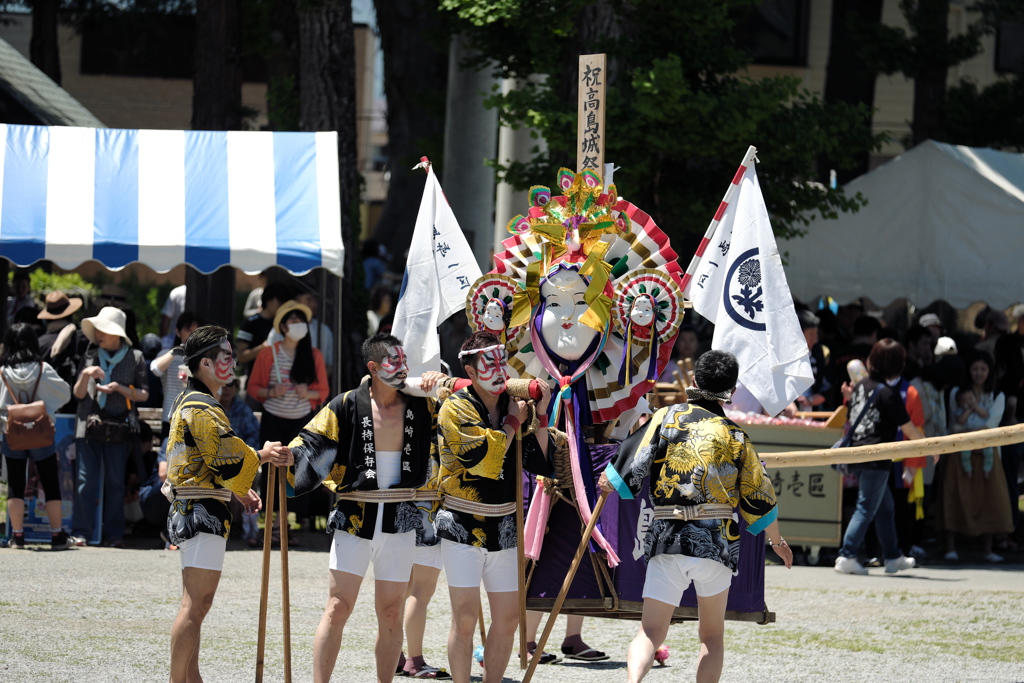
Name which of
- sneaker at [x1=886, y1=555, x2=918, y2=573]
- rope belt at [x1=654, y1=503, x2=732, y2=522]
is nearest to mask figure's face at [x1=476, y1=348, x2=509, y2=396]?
rope belt at [x1=654, y1=503, x2=732, y2=522]

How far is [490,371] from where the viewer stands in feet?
18.0

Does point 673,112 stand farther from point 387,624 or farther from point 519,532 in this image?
point 387,624

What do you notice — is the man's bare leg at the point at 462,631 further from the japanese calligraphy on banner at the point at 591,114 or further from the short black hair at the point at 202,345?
the japanese calligraphy on banner at the point at 591,114

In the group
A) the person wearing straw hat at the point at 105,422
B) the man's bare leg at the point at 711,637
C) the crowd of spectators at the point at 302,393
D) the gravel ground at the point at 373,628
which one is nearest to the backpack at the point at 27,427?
the crowd of spectators at the point at 302,393

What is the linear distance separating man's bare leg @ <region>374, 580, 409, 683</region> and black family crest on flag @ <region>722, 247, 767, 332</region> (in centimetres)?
292

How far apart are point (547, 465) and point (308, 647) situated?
6.21ft

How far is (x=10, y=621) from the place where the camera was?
700 cm

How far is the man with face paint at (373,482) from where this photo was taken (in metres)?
5.37

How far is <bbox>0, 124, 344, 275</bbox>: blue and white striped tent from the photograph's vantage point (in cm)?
925

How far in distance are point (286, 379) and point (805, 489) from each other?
4055 millimetres

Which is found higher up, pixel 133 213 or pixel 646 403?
pixel 133 213

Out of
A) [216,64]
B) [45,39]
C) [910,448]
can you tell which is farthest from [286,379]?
[45,39]

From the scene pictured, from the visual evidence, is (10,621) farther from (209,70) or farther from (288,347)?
(209,70)

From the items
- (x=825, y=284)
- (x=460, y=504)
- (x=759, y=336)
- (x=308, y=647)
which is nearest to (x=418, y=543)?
(x=460, y=504)
